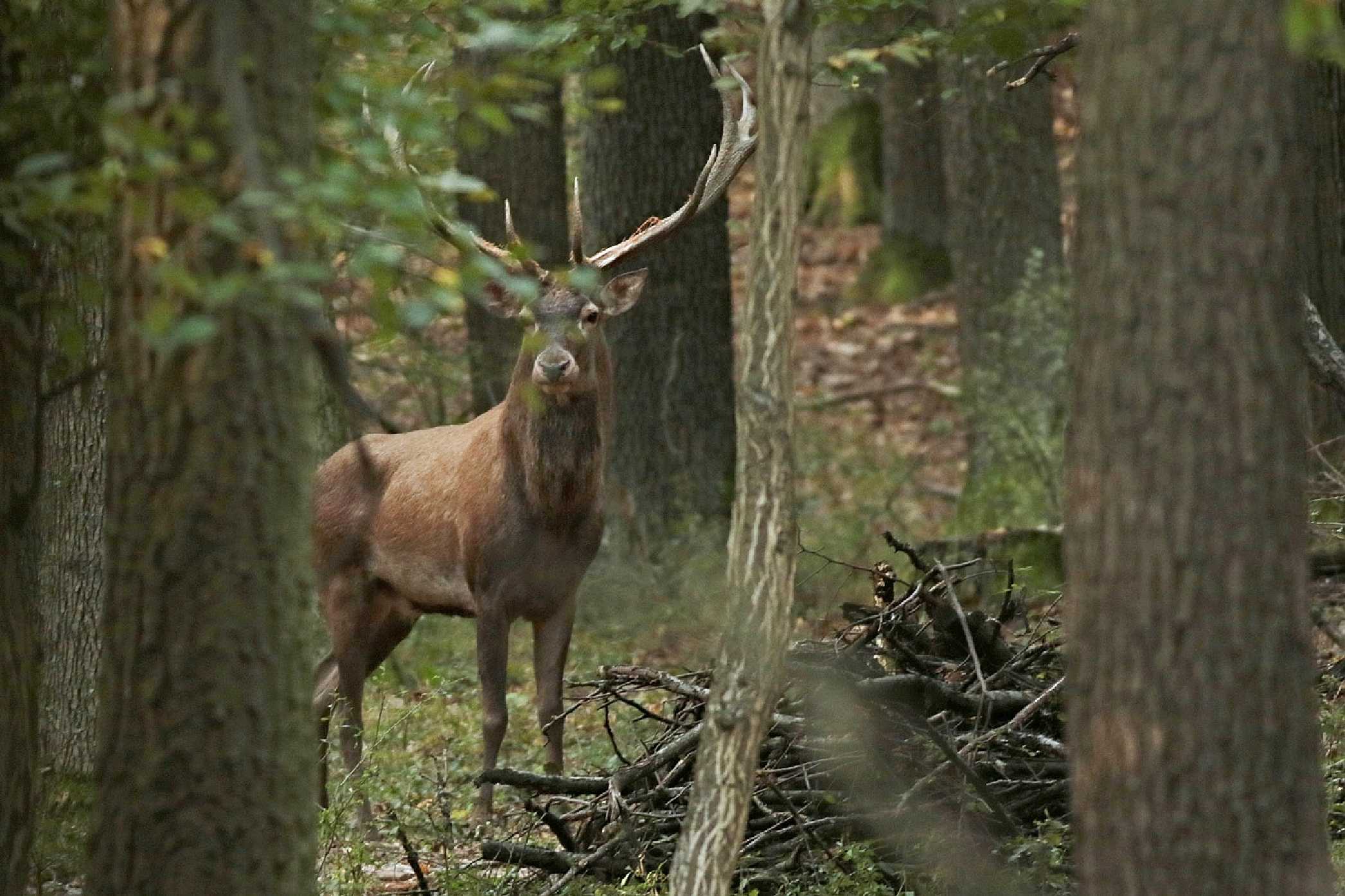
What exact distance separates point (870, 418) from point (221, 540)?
15.4 m

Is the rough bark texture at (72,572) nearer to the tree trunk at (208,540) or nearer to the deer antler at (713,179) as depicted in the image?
the deer antler at (713,179)

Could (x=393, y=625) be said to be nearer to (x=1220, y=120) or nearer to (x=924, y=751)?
(x=924, y=751)

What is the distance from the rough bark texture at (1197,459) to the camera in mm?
3723

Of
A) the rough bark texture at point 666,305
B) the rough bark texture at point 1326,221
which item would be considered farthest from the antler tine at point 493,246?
the rough bark texture at point 1326,221

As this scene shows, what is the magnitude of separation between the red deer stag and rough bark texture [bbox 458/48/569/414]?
3.80 meters

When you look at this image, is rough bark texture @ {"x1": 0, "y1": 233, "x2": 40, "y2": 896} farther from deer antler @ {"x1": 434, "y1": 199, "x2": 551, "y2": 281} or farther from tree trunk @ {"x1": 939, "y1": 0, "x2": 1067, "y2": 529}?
tree trunk @ {"x1": 939, "y1": 0, "x2": 1067, "y2": 529}

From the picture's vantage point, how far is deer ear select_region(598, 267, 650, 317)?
9016mm

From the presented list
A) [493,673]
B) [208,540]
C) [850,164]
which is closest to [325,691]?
[493,673]

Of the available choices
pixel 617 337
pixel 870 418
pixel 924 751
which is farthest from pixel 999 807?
pixel 870 418

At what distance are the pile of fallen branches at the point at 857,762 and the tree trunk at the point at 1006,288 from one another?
6818 mm

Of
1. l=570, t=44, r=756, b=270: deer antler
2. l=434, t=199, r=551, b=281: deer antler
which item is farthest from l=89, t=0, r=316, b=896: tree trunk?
l=570, t=44, r=756, b=270: deer antler

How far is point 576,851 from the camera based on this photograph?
6.48 meters

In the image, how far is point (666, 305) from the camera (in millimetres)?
12648

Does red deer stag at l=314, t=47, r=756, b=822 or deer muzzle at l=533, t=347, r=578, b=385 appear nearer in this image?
deer muzzle at l=533, t=347, r=578, b=385
